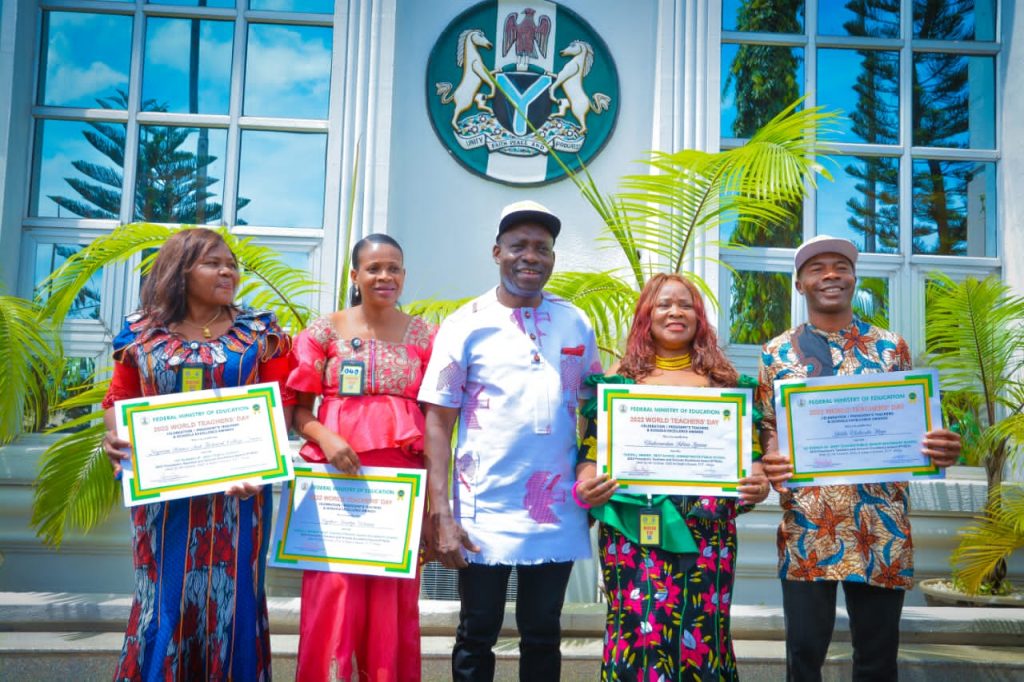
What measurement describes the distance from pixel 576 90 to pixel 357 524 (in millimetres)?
3663

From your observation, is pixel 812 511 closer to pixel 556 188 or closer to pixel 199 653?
pixel 199 653

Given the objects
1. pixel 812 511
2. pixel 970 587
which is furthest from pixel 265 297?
pixel 970 587

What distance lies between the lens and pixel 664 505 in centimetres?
245

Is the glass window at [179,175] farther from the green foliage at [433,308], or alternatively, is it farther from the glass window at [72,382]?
the green foliage at [433,308]

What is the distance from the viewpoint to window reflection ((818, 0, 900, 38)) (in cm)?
555

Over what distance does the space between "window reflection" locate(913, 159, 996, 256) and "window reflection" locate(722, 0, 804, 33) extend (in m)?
1.27

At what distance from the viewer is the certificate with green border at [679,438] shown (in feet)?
8.07

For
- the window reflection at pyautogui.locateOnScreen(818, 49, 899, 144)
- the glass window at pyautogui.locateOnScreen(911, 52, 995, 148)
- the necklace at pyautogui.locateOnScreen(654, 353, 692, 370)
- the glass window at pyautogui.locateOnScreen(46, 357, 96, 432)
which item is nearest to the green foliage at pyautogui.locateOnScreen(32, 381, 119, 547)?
the glass window at pyautogui.locateOnScreen(46, 357, 96, 432)

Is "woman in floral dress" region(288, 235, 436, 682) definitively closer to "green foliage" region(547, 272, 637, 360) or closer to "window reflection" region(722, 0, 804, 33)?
"green foliage" region(547, 272, 637, 360)

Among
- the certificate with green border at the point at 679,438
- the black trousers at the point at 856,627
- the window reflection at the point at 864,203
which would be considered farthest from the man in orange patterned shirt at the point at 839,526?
the window reflection at the point at 864,203

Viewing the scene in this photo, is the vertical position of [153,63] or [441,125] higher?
[153,63]

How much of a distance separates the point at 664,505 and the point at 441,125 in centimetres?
357

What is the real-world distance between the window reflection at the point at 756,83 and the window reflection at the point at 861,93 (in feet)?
0.65

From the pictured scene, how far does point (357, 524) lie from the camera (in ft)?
8.52
